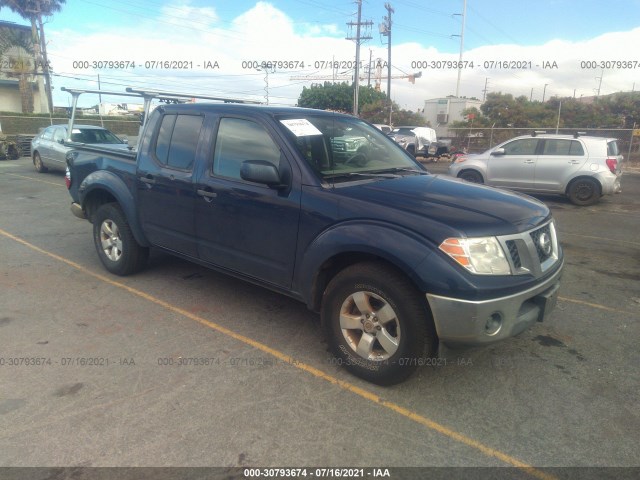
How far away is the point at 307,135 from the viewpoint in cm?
369

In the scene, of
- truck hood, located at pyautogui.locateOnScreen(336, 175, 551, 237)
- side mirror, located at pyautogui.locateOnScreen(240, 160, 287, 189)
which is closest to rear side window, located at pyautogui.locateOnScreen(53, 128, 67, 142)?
side mirror, located at pyautogui.locateOnScreen(240, 160, 287, 189)

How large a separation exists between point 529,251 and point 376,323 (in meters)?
1.07

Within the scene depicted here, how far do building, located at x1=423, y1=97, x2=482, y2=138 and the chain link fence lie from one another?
1558cm

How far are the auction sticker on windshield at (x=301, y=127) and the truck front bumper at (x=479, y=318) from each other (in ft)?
5.43

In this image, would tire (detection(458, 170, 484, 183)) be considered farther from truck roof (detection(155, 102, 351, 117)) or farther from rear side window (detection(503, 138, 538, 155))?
Answer: truck roof (detection(155, 102, 351, 117))

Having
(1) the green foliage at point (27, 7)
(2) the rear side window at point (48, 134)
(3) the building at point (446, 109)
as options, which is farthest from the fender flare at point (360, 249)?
(1) the green foliage at point (27, 7)

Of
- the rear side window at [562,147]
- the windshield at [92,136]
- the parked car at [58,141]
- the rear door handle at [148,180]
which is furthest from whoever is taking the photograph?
the parked car at [58,141]

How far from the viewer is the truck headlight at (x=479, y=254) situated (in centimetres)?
275

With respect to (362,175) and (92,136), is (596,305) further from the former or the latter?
(92,136)

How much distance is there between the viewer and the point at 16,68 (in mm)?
36781

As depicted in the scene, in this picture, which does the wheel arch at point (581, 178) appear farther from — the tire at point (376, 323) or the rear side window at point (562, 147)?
the tire at point (376, 323)

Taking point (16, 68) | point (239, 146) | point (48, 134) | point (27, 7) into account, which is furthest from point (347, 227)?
point (27, 7)

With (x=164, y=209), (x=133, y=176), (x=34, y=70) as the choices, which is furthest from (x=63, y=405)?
(x=34, y=70)

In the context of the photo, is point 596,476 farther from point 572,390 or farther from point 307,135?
point 307,135
